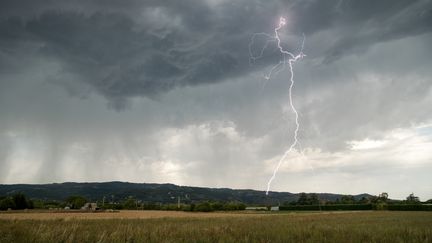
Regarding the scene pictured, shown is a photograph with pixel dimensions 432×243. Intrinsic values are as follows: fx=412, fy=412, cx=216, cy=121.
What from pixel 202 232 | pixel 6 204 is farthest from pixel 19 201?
pixel 202 232

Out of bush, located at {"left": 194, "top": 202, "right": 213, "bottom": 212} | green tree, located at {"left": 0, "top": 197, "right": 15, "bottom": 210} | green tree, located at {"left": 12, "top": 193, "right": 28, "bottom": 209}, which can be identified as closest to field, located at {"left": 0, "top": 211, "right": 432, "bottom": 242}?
bush, located at {"left": 194, "top": 202, "right": 213, "bottom": 212}

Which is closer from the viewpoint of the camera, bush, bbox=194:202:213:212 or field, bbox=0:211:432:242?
field, bbox=0:211:432:242

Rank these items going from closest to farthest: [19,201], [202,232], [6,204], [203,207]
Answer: [202,232], [6,204], [19,201], [203,207]

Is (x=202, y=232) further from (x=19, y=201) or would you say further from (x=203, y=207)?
(x=19, y=201)

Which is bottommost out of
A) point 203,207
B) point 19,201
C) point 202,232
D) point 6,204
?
point 202,232

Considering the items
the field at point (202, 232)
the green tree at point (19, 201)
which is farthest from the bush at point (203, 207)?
the field at point (202, 232)

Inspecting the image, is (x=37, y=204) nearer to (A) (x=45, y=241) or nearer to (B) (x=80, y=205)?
(B) (x=80, y=205)

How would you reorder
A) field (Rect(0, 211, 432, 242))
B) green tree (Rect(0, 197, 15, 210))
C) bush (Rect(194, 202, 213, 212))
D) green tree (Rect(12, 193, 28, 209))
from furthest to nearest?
bush (Rect(194, 202, 213, 212)), green tree (Rect(12, 193, 28, 209)), green tree (Rect(0, 197, 15, 210)), field (Rect(0, 211, 432, 242))

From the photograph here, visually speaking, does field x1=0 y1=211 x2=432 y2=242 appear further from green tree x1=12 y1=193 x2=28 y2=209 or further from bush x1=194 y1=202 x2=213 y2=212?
green tree x1=12 y1=193 x2=28 y2=209

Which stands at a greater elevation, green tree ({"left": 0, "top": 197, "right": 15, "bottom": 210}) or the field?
green tree ({"left": 0, "top": 197, "right": 15, "bottom": 210})

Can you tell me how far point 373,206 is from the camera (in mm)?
124938

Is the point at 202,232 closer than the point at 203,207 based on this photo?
Yes

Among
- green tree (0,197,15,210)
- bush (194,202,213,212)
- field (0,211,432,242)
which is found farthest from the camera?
bush (194,202,213,212)

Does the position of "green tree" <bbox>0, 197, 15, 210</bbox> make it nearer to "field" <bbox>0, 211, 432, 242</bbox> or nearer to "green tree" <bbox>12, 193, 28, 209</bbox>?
"green tree" <bbox>12, 193, 28, 209</bbox>
